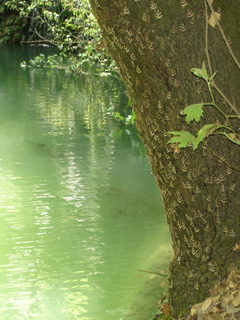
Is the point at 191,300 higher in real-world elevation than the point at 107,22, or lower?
lower

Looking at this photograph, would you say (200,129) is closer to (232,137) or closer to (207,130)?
(207,130)

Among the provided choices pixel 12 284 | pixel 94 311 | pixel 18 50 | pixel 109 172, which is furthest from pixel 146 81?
pixel 18 50

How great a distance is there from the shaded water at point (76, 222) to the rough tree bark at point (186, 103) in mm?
1145

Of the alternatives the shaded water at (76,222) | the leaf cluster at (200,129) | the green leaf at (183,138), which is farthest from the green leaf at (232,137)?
the shaded water at (76,222)

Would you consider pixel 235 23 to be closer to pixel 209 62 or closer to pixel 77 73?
pixel 209 62

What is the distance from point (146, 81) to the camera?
78.1 inches

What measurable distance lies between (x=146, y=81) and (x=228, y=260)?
2.34ft

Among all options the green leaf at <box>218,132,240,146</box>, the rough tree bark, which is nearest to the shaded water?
the rough tree bark

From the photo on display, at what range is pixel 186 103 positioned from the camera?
193 cm

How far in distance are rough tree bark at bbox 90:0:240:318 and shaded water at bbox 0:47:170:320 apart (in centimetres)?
115

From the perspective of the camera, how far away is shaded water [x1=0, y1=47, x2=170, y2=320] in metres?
3.30

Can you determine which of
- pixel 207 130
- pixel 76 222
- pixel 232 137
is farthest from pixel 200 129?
pixel 76 222

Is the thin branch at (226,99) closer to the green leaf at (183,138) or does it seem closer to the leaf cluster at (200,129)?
the leaf cluster at (200,129)

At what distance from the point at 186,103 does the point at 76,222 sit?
266 centimetres
